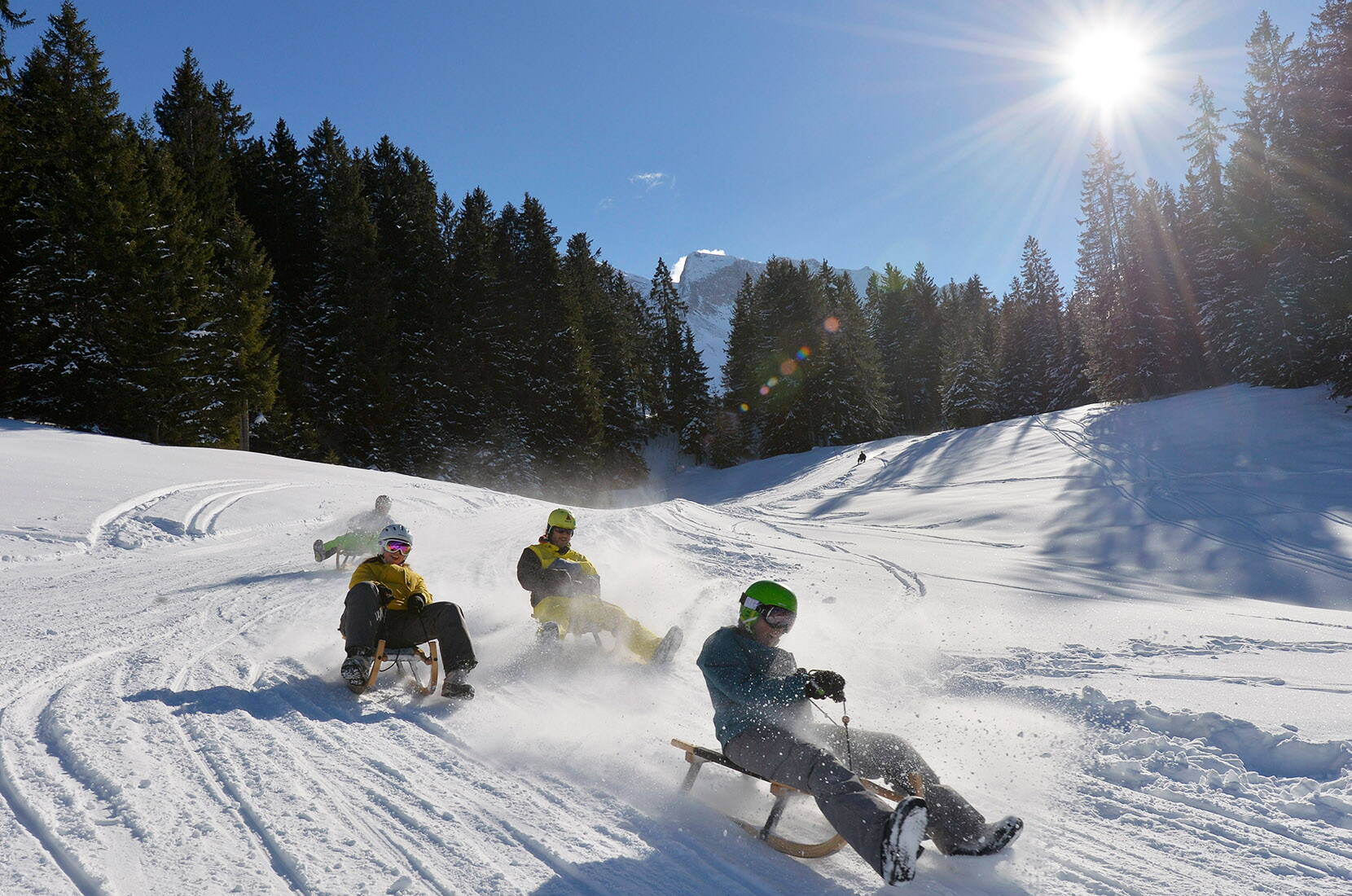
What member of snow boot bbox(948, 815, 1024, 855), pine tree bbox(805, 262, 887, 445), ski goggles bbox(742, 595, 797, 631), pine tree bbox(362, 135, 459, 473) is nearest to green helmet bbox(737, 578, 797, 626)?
ski goggles bbox(742, 595, 797, 631)

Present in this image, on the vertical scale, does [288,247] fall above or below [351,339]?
above

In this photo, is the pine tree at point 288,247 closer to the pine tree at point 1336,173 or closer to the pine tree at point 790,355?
the pine tree at point 790,355

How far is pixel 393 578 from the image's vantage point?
20.0ft

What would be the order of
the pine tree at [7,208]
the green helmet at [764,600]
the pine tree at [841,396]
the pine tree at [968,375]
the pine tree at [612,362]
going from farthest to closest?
1. the pine tree at [968,375]
2. the pine tree at [841,396]
3. the pine tree at [612,362]
4. the pine tree at [7,208]
5. the green helmet at [764,600]

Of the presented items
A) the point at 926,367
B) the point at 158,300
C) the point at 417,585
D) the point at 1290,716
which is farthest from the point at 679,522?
the point at 926,367

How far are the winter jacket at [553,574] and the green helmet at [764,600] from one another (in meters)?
3.31

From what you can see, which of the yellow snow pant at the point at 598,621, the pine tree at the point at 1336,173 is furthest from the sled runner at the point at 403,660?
the pine tree at the point at 1336,173

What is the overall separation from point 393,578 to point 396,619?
14.5 inches

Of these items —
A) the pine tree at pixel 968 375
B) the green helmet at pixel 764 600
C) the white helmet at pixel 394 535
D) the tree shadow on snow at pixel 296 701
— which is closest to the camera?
the green helmet at pixel 764 600

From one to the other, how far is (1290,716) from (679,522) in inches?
546

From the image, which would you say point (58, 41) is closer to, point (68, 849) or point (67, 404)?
point (67, 404)

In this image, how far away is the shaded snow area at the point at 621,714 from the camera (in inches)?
125

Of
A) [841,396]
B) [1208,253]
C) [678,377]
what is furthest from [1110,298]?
[678,377]

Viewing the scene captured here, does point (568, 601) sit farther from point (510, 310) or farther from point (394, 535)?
point (510, 310)
